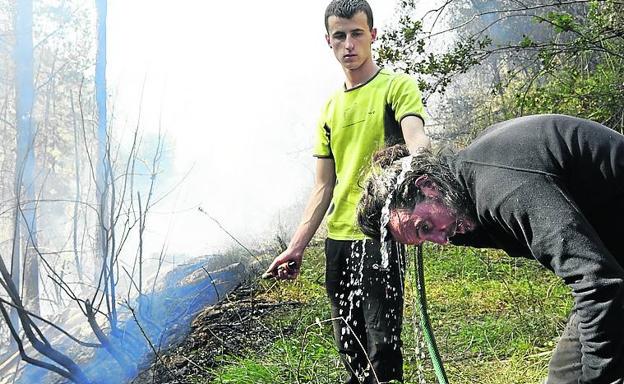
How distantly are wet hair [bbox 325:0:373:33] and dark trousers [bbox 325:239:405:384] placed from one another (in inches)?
38.2

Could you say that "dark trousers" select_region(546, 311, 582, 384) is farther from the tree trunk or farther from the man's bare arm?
the tree trunk

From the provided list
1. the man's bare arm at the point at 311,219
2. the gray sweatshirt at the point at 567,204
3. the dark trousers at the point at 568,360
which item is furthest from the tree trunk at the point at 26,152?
the dark trousers at the point at 568,360

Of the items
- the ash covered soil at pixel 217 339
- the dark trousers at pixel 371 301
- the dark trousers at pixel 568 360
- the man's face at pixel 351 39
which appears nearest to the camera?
the dark trousers at pixel 568 360

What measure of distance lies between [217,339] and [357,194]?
2349 millimetres

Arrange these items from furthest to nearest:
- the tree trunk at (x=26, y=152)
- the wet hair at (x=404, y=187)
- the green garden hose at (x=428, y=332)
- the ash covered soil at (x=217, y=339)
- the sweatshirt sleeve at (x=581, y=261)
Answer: the ash covered soil at (x=217, y=339)
the tree trunk at (x=26, y=152)
the green garden hose at (x=428, y=332)
the wet hair at (x=404, y=187)
the sweatshirt sleeve at (x=581, y=261)

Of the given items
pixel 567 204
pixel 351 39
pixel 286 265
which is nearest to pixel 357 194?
pixel 286 265

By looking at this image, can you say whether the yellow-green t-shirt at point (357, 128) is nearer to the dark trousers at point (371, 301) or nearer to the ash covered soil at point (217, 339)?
the dark trousers at point (371, 301)

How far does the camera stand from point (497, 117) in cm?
788

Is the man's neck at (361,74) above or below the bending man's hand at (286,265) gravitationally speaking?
above

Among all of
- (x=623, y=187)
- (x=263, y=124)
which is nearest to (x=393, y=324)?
(x=623, y=187)

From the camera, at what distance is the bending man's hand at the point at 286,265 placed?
2.94 meters

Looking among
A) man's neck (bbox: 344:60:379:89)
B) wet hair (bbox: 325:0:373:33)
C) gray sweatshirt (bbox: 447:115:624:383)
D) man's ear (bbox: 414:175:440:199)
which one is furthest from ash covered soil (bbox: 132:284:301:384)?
gray sweatshirt (bbox: 447:115:624:383)

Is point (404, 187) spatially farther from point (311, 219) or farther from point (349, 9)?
point (349, 9)

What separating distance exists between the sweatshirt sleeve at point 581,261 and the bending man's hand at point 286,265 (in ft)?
5.02
